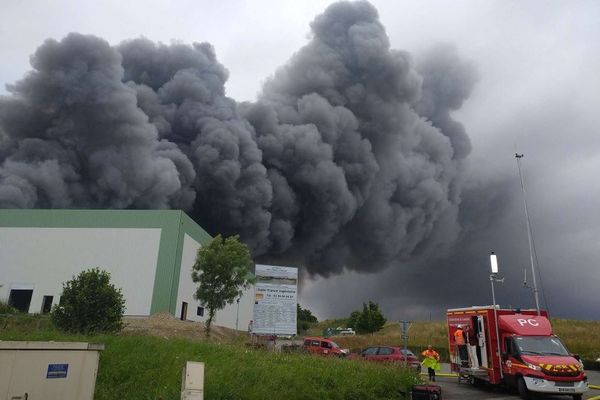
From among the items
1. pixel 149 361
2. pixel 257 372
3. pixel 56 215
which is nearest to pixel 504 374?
pixel 257 372

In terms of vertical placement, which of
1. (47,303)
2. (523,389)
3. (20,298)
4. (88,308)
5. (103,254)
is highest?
(103,254)

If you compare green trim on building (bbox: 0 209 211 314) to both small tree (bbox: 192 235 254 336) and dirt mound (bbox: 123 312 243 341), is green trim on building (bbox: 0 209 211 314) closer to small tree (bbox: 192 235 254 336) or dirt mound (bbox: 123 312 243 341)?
dirt mound (bbox: 123 312 243 341)

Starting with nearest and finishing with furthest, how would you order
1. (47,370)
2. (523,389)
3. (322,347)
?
1. (47,370)
2. (523,389)
3. (322,347)

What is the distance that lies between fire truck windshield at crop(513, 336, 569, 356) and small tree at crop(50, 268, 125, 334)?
57.1ft

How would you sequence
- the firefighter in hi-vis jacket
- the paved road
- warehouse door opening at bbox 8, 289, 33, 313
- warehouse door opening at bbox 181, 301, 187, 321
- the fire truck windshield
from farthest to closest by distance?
warehouse door opening at bbox 181, 301, 187, 321, warehouse door opening at bbox 8, 289, 33, 313, the firefighter in hi-vis jacket, the paved road, the fire truck windshield

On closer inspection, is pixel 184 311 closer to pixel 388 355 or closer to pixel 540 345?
pixel 388 355

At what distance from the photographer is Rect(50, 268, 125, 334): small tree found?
21625 mm

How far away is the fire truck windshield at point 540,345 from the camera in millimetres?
13680

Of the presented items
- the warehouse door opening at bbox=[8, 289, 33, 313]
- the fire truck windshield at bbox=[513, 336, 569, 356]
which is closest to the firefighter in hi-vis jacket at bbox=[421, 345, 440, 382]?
the fire truck windshield at bbox=[513, 336, 569, 356]

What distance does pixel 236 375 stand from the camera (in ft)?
37.7

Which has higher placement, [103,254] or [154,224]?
[154,224]

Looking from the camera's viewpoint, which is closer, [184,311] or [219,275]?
[219,275]

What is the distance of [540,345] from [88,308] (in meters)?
18.9

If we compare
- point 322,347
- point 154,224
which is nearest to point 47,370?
point 322,347
